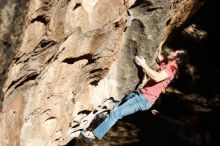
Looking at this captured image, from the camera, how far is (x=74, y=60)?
18.2 feet

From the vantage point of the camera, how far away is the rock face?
14.8 feet

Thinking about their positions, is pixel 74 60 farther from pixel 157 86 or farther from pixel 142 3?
pixel 157 86

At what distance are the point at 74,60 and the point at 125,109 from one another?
1358 mm

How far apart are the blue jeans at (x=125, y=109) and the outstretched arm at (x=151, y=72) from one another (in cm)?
41

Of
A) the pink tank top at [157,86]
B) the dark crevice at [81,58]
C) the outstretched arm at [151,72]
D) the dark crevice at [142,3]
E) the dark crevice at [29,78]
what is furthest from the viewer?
the pink tank top at [157,86]

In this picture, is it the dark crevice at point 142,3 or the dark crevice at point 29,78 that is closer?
the dark crevice at point 29,78

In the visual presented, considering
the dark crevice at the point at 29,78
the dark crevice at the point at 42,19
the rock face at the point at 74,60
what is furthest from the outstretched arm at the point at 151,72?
the dark crevice at the point at 42,19

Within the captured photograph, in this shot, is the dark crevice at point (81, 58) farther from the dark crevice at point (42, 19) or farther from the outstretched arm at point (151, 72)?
the dark crevice at point (42, 19)

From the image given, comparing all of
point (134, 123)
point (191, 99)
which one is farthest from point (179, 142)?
point (191, 99)

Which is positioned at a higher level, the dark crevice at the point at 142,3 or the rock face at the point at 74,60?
the dark crevice at the point at 142,3

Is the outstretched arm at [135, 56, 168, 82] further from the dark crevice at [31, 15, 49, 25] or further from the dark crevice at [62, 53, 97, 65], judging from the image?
the dark crevice at [31, 15, 49, 25]

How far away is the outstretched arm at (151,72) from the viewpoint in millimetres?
6023

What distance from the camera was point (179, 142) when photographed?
34.1 ft

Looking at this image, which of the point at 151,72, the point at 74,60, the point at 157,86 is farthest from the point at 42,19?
the point at 157,86
